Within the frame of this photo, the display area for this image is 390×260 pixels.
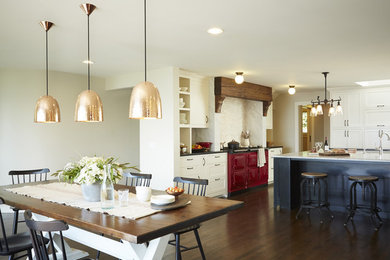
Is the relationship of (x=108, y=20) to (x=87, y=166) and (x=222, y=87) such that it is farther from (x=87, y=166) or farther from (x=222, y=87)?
(x=222, y=87)

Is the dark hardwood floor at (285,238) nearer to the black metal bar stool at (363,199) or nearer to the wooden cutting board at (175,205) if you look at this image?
the black metal bar stool at (363,199)

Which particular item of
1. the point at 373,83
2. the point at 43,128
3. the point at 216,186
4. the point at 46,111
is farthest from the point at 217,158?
the point at 373,83

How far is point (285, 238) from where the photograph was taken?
399cm

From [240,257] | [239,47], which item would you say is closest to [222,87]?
[239,47]

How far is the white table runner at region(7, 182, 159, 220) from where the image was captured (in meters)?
2.26

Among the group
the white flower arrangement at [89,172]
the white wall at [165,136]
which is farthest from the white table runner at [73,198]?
the white wall at [165,136]

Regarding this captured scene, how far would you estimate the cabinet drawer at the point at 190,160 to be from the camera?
5654 millimetres

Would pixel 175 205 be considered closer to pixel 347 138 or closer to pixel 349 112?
pixel 347 138

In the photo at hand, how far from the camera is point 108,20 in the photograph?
10.6ft

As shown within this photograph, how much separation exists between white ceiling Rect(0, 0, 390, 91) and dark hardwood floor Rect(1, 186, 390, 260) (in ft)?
8.00

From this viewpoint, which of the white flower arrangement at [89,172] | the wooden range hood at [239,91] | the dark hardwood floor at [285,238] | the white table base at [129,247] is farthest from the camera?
the wooden range hood at [239,91]

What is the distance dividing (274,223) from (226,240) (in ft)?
3.48

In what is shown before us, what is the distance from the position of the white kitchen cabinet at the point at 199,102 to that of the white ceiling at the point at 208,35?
44 centimetres

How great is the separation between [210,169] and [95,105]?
389 cm
